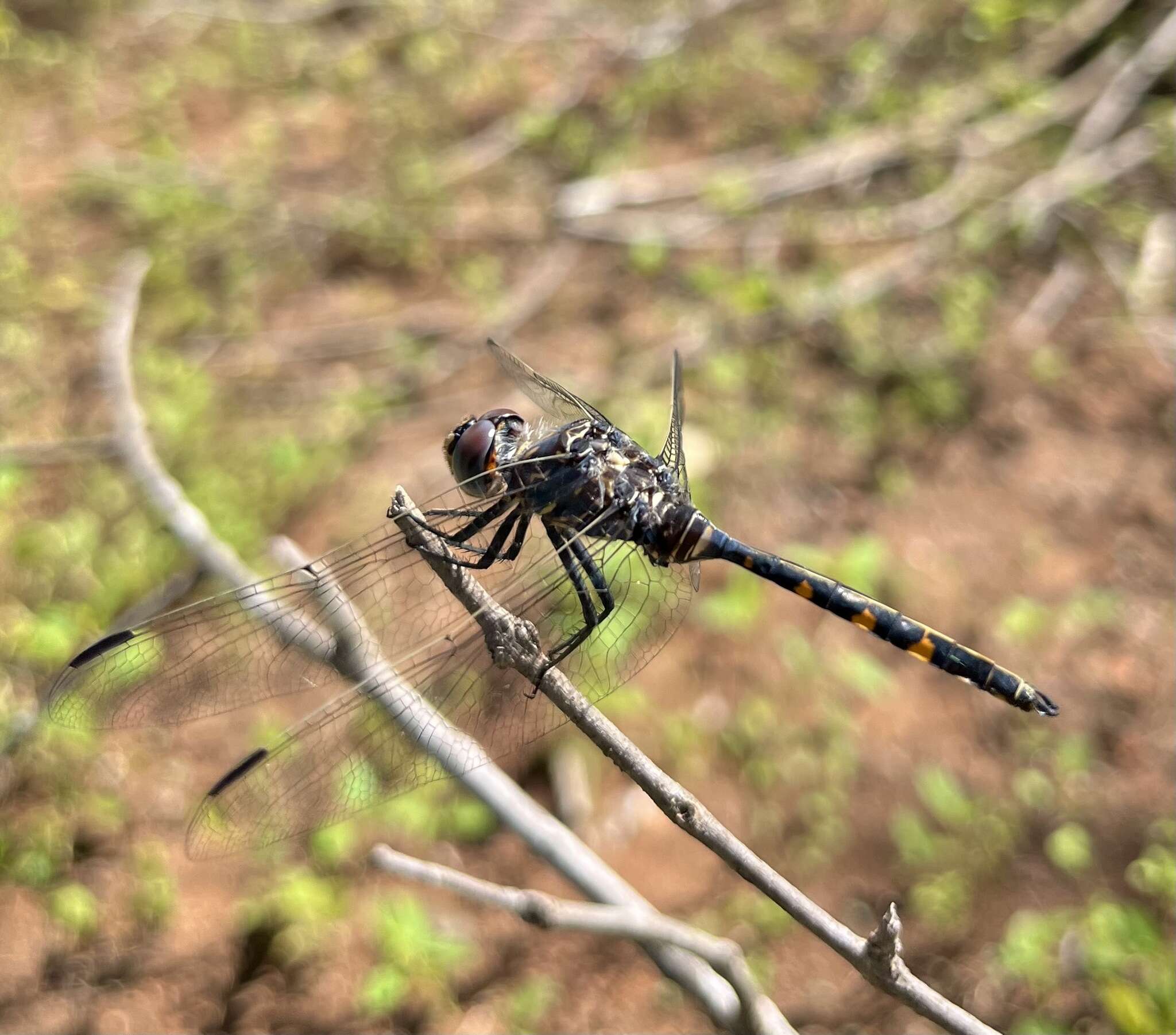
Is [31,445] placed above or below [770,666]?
above

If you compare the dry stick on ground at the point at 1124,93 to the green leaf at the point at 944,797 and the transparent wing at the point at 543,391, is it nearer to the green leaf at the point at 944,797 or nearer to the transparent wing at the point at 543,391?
the green leaf at the point at 944,797

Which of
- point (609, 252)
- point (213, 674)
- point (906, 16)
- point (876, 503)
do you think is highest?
point (906, 16)

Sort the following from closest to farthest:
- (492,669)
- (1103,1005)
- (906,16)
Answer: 1. (492,669)
2. (1103,1005)
3. (906,16)

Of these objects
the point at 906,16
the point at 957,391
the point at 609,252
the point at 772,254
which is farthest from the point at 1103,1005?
the point at 906,16

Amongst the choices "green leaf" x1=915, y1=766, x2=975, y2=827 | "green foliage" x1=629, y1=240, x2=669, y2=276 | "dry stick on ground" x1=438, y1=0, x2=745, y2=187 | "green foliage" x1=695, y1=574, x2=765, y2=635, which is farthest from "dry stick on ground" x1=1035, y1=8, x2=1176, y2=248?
"green leaf" x1=915, y1=766, x2=975, y2=827

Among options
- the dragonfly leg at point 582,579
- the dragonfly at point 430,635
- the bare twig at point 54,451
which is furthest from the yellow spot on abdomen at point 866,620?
the bare twig at point 54,451

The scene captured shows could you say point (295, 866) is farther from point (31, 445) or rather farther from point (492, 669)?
point (31, 445)

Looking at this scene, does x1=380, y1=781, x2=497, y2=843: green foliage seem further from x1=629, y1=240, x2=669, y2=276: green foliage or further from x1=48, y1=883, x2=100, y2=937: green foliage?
x1=629, y1=240, x2=669, y2=276: green foliage

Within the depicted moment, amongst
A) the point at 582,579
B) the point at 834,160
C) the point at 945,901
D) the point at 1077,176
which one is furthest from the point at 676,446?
the point at 1077,176
